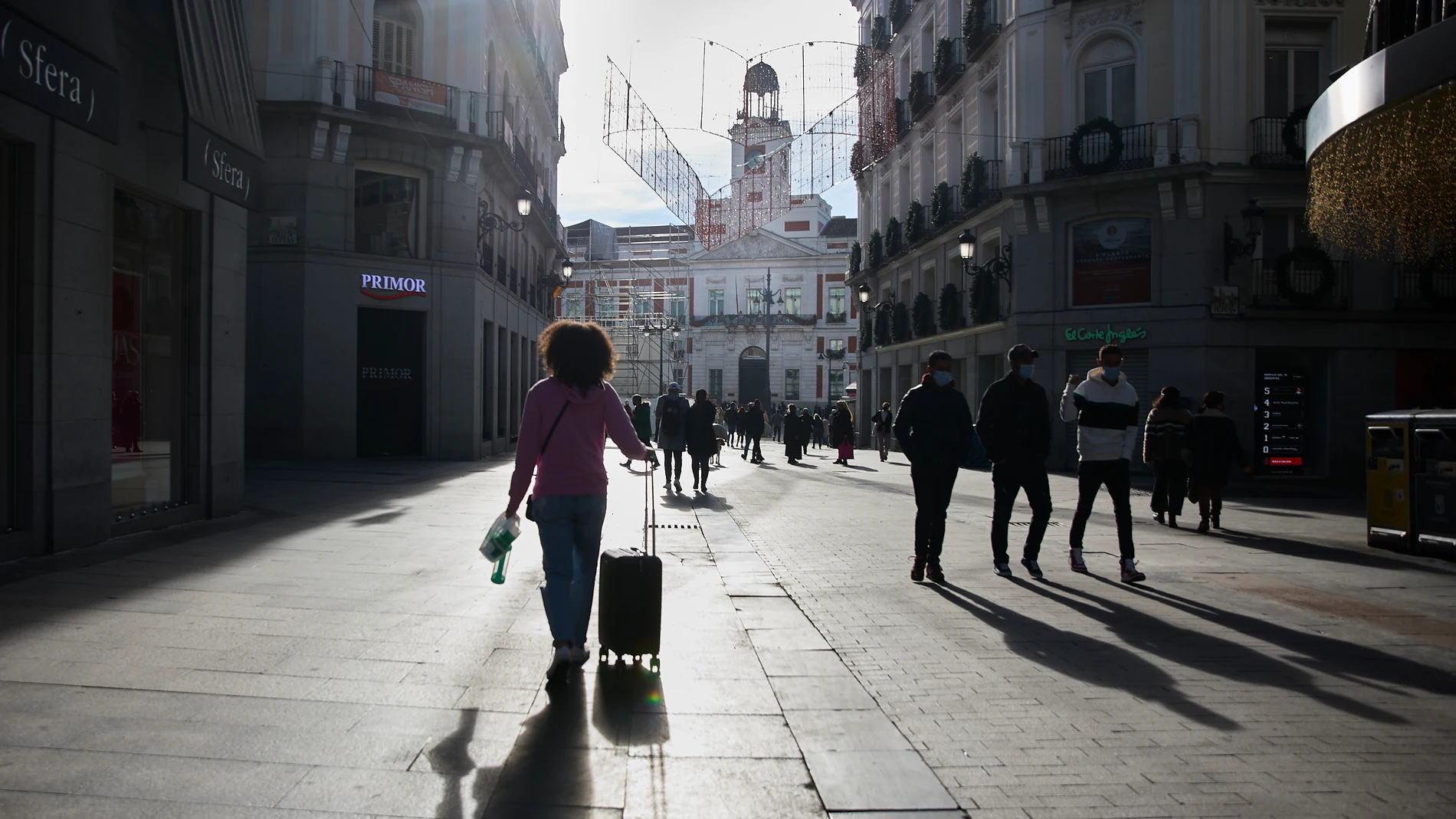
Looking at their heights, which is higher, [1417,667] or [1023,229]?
[1023,229]

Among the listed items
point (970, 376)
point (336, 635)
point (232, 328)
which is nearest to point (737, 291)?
point (970, 376)

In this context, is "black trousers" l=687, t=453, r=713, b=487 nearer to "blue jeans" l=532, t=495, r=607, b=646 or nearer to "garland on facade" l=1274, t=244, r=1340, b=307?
"blue jeans" l=532, t=495, r=607, b=646

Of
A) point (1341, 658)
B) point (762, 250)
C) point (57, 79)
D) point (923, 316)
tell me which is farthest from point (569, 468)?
point (762, 250)

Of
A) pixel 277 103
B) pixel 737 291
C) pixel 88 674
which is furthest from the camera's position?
pixel 737 291

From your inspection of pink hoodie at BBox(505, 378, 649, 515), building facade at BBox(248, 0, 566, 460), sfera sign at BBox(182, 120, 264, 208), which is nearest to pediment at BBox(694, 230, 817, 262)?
building facade at BBox(248, 0, 566, 460)

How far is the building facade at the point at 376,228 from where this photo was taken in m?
22.5

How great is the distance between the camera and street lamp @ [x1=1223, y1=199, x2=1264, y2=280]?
22047 mm

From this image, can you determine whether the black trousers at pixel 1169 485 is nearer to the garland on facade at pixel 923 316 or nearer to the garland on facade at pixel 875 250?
the garland on facade at pixel 923 316

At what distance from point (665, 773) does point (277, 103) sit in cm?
2182

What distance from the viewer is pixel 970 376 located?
28375mm

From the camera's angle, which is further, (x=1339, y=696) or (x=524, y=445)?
(x=524, y=445)

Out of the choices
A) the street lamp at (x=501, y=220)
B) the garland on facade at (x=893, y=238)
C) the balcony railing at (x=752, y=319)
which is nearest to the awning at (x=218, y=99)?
the street lamp at (x=501, y=220)

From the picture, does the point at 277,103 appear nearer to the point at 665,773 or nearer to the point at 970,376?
the point at 970,376

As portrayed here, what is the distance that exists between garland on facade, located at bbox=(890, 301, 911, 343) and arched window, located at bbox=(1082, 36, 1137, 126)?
11.4 meters
